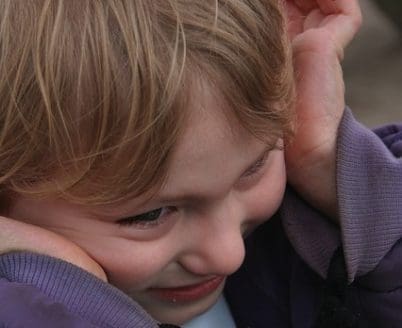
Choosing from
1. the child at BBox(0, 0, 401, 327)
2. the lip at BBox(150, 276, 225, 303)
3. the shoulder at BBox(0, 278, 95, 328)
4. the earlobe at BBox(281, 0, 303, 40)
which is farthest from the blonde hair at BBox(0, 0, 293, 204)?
the earlobe at BBox(281, 0, 303, 40)

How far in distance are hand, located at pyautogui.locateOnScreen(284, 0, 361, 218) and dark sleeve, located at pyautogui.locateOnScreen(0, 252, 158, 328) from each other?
33 centimetres

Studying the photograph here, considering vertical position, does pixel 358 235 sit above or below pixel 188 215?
below

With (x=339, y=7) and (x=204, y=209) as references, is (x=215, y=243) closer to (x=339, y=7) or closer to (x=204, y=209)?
(x=204, y=209)

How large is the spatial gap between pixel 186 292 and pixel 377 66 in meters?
1.87

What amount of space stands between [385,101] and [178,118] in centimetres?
181

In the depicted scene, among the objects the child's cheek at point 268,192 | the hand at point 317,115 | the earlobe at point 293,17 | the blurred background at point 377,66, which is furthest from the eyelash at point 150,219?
the blurred background at point 377,66

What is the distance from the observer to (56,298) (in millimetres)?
979

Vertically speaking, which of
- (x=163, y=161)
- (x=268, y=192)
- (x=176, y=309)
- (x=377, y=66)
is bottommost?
(x=377, y=66)

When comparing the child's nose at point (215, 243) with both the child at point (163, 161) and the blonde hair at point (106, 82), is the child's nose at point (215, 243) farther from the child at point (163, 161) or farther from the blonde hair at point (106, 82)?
the blonde hair at point (106, 82)

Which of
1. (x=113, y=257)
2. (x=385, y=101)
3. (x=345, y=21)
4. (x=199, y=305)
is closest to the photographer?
(x=113, y=257)

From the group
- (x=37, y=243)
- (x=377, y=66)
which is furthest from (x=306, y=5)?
(x=377, y=66)

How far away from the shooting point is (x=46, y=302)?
963mm

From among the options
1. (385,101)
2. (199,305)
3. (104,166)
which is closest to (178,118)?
(104,166)

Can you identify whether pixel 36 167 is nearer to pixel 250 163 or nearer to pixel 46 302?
pixel 46 302
